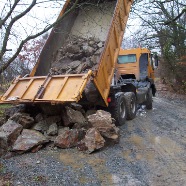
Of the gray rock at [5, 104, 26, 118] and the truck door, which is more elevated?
the truck door

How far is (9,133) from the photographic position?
5.90 meters

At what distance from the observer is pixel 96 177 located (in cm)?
463

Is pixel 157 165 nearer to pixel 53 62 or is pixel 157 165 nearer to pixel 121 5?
pixel 53 62

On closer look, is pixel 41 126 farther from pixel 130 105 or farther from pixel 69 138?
pixel 130 105

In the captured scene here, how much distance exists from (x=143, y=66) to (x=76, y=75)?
20.7ft

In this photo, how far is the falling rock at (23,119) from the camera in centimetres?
651

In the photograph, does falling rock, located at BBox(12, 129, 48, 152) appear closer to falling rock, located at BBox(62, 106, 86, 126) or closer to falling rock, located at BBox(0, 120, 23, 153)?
falling rock, located at BBox(0, 120, 23, 153)

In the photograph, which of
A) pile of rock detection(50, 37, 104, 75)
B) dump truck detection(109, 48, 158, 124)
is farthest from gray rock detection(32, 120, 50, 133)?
dump truck detection(109, 48, 158, 124)

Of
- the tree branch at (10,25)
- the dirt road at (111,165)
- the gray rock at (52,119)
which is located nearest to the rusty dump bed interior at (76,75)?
the gray rock at (52,119)

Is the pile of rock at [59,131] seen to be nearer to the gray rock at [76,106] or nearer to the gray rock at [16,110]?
the gray rock at [76,106]

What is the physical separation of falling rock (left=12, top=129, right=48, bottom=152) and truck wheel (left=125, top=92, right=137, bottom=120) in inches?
141

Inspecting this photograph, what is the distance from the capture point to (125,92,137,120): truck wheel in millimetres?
9031

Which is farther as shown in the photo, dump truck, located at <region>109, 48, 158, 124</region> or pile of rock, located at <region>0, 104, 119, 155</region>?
dump truck, located at <region>109, 48, 158, 124</region>

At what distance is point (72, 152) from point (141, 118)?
166 inches
